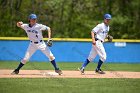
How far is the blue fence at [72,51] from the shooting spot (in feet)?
65.3

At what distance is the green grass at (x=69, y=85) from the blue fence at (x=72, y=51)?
25.6 feet

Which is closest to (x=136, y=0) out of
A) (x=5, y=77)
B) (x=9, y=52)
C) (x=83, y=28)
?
(x=83, y=28)

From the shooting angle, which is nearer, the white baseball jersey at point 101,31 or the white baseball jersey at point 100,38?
the white baseball jersey at point 100,38

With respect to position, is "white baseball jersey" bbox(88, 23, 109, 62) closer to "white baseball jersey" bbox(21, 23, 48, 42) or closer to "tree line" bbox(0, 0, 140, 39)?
"white baseball jersey" bbox(21, 23, 48, 42)

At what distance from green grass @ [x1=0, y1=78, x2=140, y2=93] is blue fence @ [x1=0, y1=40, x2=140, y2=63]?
779 centimetres

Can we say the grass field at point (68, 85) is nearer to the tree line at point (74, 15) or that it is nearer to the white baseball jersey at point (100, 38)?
the white baseball jersey at point (100, 38)

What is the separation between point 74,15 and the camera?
30125 mm

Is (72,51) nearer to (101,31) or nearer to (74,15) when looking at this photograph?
(101,31)

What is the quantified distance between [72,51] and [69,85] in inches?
363

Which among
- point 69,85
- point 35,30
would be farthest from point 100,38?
point 69,85

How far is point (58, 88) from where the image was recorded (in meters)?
10.4

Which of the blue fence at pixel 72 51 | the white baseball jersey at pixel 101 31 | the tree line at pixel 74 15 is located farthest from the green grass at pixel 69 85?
the tree line at pixel 74 15

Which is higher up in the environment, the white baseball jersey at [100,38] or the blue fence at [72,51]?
the white baseball jersey at [100,38]

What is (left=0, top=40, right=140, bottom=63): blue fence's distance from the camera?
19.9 meters
